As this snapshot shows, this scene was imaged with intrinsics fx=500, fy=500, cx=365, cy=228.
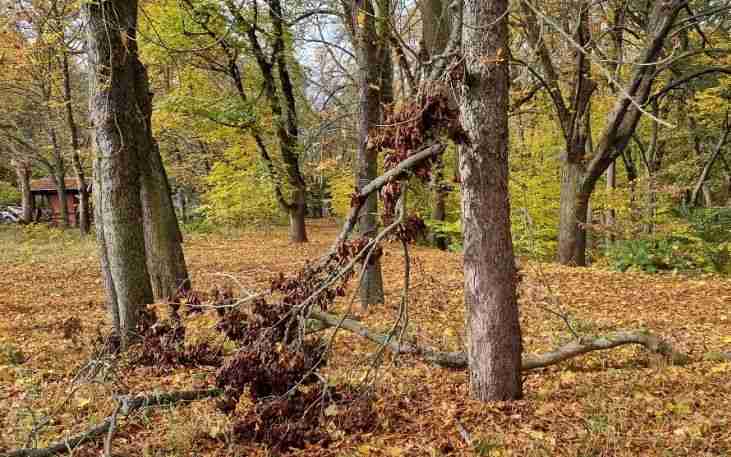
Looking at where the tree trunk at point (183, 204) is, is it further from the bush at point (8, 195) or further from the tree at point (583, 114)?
the tree at point (583, 114)

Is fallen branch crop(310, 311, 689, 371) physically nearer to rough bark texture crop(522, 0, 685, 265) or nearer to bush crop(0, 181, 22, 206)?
rough bark texture crop(522, 0, 685, 265)

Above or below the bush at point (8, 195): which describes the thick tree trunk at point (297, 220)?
below

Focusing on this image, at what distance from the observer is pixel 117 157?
538cm

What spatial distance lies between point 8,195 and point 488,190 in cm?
3998

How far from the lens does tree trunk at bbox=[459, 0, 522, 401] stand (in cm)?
331

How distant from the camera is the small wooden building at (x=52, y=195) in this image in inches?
1299

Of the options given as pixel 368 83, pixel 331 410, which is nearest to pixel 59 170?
pixel 368 83

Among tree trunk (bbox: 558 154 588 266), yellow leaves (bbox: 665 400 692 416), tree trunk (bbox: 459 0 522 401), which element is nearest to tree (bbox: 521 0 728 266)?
tree trunk (bbox: 558 154 588 266)

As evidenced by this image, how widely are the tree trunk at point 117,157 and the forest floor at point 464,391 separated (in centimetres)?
95

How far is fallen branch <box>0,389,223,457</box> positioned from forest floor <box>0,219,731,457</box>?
75 mm

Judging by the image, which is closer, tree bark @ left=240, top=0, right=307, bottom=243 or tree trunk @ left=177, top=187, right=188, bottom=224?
tree bark @ left=240, top=0, right=307, bottom=243

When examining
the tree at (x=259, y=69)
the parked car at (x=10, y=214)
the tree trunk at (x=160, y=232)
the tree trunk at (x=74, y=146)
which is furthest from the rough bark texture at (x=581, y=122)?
the parked car at (x=10, y=214)

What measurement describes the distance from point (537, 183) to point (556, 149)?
2194mm

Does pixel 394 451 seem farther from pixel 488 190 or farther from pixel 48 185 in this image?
pixel 48 185
